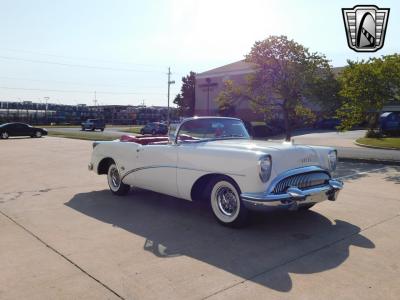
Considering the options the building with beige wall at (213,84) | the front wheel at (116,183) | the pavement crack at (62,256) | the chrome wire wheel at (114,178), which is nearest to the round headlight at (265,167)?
the pavement crack at (62,256)

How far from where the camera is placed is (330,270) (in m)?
3.75

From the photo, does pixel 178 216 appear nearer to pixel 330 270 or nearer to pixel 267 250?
pixel 267 250

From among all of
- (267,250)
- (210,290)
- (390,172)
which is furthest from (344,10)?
(210,290)

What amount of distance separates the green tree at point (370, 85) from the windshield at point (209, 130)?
923 cm

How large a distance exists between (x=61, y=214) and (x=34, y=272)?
224 centimetres

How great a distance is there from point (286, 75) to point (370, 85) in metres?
4.36

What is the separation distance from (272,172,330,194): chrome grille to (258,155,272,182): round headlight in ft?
0.54

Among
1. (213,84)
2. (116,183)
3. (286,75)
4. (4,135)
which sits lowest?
(4,135)

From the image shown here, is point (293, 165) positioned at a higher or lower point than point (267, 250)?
higher

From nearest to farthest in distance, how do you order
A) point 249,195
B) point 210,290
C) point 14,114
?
point 210,290
point 249,195
point 14,114

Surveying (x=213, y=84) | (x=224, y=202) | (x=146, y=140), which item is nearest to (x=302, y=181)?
(x=224, y=202)

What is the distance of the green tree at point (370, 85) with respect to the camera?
1332 centimetres

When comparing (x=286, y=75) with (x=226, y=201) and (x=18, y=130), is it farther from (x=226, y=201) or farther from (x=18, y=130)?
(x=18, y=130)

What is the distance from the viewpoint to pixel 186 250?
14.1 ft
